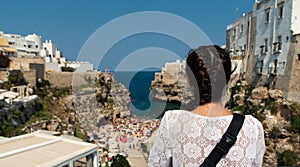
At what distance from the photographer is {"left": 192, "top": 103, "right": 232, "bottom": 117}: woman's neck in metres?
0.74

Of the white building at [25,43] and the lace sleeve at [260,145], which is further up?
the white building at [25,43]

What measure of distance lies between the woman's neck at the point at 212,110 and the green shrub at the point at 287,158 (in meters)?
7.90

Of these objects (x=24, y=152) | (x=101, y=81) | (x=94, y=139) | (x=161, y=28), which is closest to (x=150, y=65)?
(x=161, y=28)

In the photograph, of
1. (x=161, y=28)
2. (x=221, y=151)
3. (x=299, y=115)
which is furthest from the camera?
(x=299, y=115)

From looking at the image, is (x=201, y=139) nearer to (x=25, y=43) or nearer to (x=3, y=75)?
(x=3, y=75)

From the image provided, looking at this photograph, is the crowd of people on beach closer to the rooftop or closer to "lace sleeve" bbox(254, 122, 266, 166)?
the rooftop

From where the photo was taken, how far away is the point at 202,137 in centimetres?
72

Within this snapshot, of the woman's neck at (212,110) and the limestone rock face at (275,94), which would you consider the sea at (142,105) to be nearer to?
the woman's neck at (212,110)

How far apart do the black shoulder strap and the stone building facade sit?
368 inches

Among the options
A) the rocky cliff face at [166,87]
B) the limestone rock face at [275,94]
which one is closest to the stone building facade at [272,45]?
the limestone rock face at [275,94]

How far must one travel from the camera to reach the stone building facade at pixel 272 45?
866cm

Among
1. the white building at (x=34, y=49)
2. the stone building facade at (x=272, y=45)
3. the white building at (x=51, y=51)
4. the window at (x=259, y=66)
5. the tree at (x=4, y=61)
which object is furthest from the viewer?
the white building at (x=51, y=51)

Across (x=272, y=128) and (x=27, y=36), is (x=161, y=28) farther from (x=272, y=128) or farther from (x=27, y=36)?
(x=27, y=36)

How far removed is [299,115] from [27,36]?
22185 millimetres
